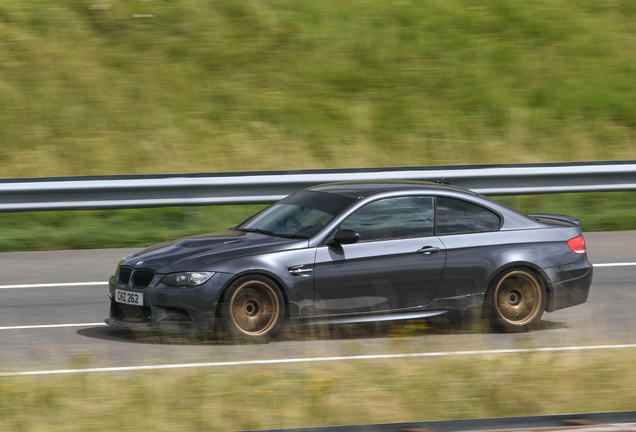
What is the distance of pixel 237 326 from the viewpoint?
682 cm

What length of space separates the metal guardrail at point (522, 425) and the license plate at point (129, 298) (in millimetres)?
2823

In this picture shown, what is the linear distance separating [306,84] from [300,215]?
11.4 m

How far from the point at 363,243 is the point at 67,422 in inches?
127

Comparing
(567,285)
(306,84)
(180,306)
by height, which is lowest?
(567,285)

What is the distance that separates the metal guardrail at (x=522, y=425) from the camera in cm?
432

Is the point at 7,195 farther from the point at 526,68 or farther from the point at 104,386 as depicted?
the point at 526,68

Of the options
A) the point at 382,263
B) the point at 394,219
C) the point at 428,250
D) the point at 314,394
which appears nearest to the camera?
the point at 314,394

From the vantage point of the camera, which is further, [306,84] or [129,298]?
[306,84]

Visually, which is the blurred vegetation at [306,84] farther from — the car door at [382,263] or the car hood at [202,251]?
the car door at [382,263]

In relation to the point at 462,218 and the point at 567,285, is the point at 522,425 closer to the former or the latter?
the point at 462,218

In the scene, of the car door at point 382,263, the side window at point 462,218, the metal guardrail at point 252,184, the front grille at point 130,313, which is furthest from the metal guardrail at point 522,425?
the metal guardrail at point 252,184

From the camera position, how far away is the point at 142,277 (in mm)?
6949

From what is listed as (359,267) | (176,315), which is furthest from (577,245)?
(176,315)

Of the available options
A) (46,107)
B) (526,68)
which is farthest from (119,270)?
(526,68)
